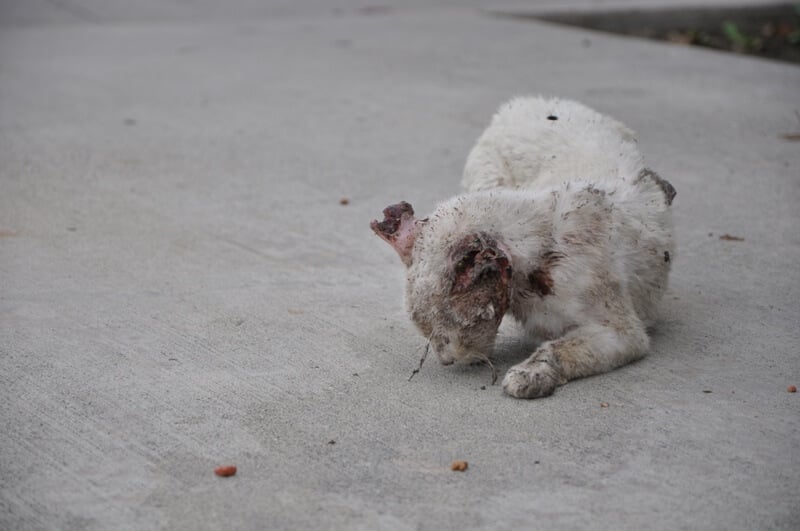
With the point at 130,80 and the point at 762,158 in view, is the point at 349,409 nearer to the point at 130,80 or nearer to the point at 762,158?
the point at 762,158

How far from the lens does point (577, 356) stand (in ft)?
13.5

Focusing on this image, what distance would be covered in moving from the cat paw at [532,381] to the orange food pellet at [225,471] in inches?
42.8

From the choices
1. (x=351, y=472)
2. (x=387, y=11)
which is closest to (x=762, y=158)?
(x=351, y=472)

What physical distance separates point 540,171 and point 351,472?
2.09 meters

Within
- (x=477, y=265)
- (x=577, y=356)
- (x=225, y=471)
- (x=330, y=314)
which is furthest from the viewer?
(x=330, y=314)

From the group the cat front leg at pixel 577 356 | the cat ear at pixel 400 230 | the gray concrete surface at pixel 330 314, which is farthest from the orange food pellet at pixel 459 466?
the cat ear at pixel 400 230

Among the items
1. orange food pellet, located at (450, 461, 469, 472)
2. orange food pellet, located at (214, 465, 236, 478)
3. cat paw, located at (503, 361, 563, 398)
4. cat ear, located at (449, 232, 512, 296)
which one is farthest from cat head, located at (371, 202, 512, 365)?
orange food pellet, located at (214, 465, 236, 478)

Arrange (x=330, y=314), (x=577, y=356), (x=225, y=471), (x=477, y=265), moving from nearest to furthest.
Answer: (x=225, y=471) < (x=477, y=265) < (x=577, y=356) < (x=330, y=314)

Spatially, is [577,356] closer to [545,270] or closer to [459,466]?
[545,270]

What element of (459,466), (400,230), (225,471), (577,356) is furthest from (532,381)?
(225,471)

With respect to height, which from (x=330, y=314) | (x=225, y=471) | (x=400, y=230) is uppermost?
(x=400, y=230)

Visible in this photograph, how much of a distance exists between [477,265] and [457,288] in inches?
4.7

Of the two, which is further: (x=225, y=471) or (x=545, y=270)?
(x=545, y=270)

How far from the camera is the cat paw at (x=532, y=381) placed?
3.96 metres
